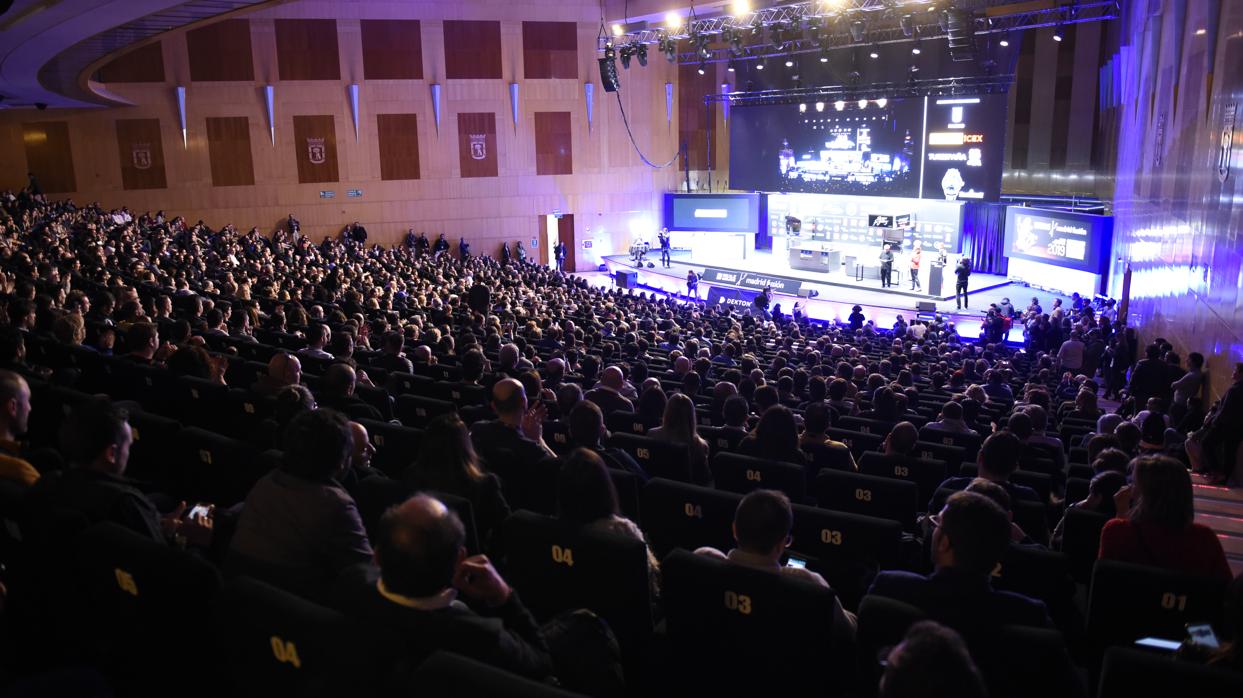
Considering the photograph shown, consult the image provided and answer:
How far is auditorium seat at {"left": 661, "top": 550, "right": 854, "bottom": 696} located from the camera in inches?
108

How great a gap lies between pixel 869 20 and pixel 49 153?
23.0 meters

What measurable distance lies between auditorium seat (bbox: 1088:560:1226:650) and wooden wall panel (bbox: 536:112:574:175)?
28.2m

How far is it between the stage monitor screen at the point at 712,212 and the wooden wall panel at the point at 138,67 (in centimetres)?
1724

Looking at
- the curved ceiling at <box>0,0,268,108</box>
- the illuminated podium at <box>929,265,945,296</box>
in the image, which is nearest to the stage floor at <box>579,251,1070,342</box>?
the illuminated podium at <box>929,265,945,296</box>

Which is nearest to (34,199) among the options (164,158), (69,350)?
(164,158)

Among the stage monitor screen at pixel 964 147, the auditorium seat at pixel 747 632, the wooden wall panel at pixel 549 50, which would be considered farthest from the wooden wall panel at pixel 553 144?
the auditorium seat at pixel 747 632

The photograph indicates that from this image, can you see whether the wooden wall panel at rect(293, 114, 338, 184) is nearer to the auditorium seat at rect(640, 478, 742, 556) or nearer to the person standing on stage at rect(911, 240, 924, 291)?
the person standing on stage at rect(911, 240, 924, 291)

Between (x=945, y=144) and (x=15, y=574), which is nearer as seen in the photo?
(x=15, y=574)

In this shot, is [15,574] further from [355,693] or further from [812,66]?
[812,66]

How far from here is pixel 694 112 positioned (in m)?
32.4

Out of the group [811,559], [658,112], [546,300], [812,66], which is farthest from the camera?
[658,112]

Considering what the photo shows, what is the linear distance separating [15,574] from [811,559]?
10.6 ft

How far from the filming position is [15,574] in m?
3.08

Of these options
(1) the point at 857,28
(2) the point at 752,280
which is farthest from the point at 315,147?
(1) the point at 857,28
